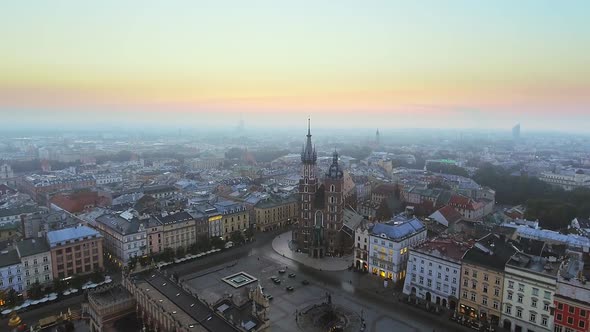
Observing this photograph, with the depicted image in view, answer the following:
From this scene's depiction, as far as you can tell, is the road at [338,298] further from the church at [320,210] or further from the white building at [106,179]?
the white building at [106,179]

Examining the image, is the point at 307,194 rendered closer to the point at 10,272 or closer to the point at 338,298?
the point at 338,298

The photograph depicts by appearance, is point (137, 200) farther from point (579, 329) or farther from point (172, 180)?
point (579, 329)

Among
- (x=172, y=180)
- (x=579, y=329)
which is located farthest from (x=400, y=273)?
(x=172, y=180)

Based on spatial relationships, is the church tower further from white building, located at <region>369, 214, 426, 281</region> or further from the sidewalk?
white building, located at <region>369, 214, 426, 281</region>

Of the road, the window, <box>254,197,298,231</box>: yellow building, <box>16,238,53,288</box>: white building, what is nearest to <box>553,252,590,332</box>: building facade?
the window

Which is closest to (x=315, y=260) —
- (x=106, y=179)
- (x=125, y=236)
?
(x=125, y=236)

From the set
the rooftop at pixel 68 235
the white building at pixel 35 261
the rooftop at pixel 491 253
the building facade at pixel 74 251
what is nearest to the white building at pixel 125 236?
the building facade at pixel 74 251
